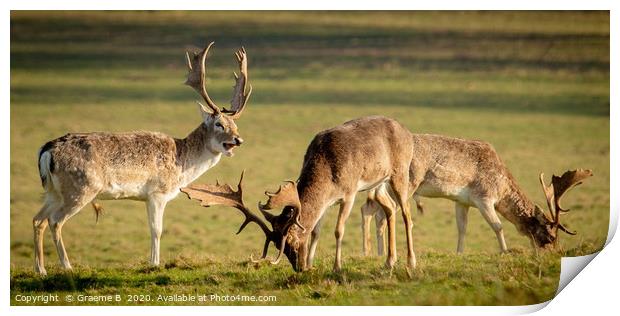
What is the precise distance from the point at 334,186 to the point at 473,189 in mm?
3644

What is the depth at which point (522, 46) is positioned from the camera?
1798 cm

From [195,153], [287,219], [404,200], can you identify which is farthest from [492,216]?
[287,219]

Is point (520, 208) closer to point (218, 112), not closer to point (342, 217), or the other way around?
point (342, 217)

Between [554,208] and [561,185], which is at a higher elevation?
[561,185]

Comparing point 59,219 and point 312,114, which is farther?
point 312,114

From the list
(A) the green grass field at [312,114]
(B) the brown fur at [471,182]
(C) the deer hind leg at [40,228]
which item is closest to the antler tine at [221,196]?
(A) the green grass field at [312,114]

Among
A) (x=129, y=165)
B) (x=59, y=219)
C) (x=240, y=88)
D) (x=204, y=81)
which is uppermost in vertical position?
(x=204, y=81)

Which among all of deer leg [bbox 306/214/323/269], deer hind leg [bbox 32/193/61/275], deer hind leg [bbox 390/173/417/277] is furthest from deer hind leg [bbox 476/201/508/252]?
deer hind leg [bbox 32/193/61/275]

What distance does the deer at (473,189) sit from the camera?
49.5 feet

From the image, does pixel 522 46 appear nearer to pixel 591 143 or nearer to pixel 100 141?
pixel 591 143

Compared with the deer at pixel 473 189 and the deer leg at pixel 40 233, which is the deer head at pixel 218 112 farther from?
the deer leg at pixel 40 233

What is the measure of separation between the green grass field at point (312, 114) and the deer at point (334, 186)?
515 mm

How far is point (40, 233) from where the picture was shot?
13617 mm

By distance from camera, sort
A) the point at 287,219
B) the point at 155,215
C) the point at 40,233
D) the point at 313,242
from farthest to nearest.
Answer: the point at 155,215, the point at 40,233, the point at 313,242, the point at 287,219
